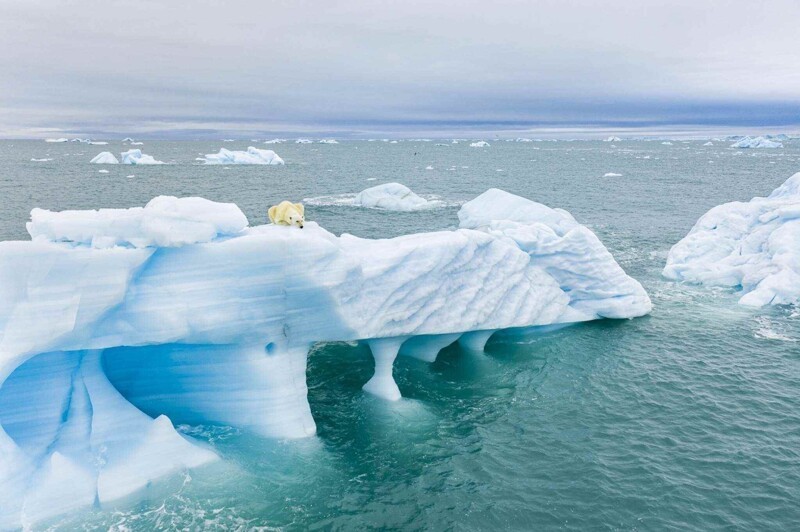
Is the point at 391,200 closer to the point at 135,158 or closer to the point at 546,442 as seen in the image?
the point at 546,442

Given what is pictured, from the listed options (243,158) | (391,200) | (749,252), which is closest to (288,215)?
(749,252)

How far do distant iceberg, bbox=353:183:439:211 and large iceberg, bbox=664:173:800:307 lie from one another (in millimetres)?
26861

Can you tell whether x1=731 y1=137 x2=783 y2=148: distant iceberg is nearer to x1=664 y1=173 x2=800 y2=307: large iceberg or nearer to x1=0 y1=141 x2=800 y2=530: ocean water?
x1=664 y1=173 x2=800 y2=307: large iceberg

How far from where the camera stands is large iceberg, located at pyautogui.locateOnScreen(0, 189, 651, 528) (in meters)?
11.6

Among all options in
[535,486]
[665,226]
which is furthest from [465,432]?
[665,226]

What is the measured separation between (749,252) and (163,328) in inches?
1241

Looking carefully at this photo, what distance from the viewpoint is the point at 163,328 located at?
42.0 feet

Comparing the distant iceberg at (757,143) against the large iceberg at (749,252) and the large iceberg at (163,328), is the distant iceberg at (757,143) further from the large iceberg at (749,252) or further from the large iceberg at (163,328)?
the large iceberg at (163,328)

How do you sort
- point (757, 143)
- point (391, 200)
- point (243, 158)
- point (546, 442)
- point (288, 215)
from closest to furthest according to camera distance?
point (546, 442) → point (288, 215) → point (391, 200) → point (243, 158) → point (757, 143)

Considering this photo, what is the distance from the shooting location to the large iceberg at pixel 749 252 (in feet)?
86.9

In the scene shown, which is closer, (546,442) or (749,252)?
(546,442)

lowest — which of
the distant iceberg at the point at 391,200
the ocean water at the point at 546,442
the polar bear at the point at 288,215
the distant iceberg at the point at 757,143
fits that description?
the ocean water at the point at 546,442

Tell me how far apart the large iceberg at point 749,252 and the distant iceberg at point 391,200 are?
26.9 metres

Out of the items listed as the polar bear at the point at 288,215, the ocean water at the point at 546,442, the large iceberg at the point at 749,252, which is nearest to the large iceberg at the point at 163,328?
the polar bear at the point at 288,215
